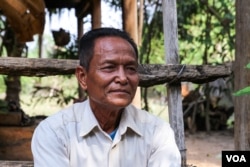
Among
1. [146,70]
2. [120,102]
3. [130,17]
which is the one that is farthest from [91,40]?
[130,17]

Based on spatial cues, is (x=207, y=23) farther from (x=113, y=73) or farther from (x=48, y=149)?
(x=48, y=149)

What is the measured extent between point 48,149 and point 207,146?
6.17 m

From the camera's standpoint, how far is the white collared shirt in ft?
5.29

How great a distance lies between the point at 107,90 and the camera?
161cm

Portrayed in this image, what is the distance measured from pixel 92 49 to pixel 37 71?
2.90 ft

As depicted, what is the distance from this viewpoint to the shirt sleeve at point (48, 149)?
1575 millimetres

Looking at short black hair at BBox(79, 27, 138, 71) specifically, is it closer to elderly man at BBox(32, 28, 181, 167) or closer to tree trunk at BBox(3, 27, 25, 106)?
elderly man at BBox(32, 28, 181, 167)

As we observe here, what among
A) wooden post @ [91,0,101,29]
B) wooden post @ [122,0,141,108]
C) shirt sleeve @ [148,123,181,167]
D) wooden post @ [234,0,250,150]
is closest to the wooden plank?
wooden post @ [122,0,141,108]

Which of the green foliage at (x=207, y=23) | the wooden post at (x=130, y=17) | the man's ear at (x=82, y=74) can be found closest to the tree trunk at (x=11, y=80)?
the green foliage at (x=207, y=23)

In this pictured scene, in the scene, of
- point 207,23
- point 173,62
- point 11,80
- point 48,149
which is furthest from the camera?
point 207,23

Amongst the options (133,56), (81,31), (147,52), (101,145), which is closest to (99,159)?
(101,145)

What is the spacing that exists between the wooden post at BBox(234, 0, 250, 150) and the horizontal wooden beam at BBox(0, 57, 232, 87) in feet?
0.42

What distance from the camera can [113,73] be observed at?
1.61 metres

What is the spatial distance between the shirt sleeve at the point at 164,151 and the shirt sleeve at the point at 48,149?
0.35 meters
